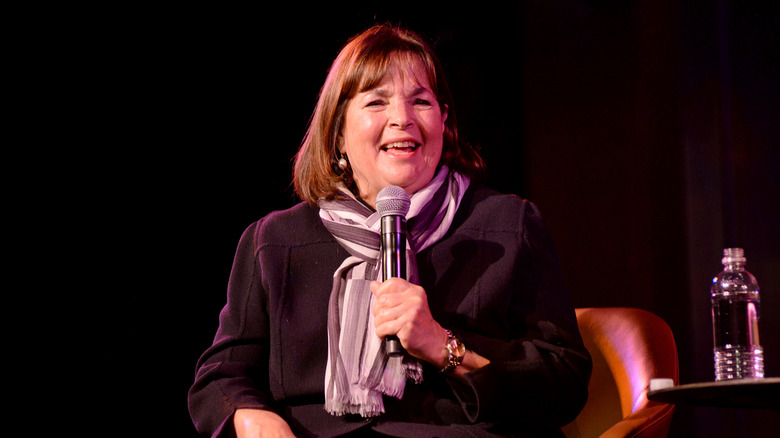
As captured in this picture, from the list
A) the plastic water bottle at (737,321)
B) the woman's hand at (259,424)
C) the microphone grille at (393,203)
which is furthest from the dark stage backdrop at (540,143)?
the microphone grille at (393,203)

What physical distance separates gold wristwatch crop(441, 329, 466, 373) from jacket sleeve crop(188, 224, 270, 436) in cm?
44

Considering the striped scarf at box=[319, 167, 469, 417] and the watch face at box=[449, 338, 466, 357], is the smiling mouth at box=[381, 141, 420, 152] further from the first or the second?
the watch face at box=[449, 338, 466, 357]

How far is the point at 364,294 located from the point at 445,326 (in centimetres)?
20

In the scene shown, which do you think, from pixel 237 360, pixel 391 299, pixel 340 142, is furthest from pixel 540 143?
pixel 391 299

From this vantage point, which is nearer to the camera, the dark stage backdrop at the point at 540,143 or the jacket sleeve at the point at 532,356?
the jacket sleeve at the point at 532,356

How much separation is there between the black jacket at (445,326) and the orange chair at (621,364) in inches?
12.2

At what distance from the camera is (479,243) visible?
183cm

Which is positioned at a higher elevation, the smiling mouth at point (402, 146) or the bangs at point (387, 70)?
the bangs at point (387, 70)

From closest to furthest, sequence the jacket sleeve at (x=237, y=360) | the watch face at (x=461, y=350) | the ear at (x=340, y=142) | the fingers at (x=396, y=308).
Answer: the fingers at (x=396, y=308), the watch face at (x=461, y=350), the jacket sleeve at (x=237, y=360), the ear at (x=340, y=142)

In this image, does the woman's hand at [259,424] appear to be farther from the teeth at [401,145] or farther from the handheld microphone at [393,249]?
the teeth at [401,145]

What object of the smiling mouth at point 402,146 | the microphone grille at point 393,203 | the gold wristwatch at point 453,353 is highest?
the smiling mouth at point 402,146

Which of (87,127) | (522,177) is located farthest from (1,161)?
(522,177)

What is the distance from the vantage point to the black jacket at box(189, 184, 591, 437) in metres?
1.63

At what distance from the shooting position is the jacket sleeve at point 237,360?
5.71ft
